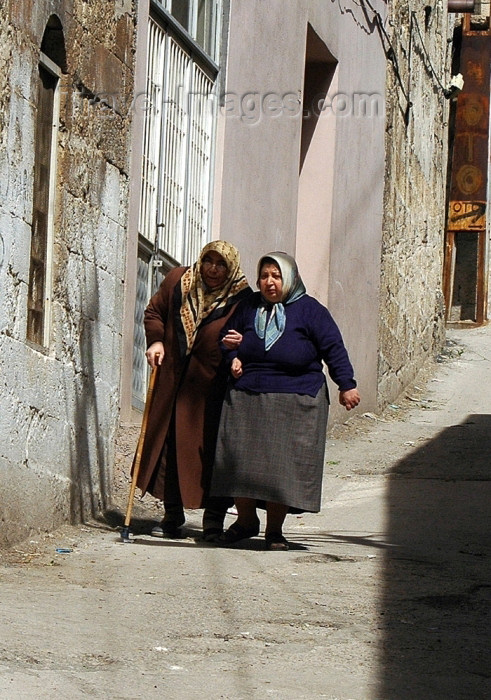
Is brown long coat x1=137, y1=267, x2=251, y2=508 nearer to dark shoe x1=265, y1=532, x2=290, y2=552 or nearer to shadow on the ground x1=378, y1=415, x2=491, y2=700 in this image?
dark shoe x1=265, y1=532, x2=290, y2=552

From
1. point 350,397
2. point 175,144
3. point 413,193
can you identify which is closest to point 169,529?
point 350,397

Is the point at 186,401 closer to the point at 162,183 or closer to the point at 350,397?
the point at 350,397

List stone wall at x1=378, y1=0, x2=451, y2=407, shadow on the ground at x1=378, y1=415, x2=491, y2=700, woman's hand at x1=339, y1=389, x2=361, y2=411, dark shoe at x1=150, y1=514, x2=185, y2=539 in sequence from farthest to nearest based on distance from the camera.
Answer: stone wall at x1=378, y1=0, x2=451, y2=407 < dark shoe at x1=150, y1=514, x2=185, y2=539 < woman's hand at x1=339, y1=389, x2=361, y2=411 < shadow on the ground at x1=378, y1=415, x2=491, y2=700

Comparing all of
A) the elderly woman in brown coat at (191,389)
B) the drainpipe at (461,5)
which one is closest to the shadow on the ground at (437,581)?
the elderly woman in brown coat at (191,389)

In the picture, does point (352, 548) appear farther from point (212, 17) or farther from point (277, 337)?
point (212, 17)

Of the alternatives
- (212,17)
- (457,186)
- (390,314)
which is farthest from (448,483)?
(457,186)

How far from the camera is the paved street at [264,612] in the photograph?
172 inches

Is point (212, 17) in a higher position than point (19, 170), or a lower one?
higher

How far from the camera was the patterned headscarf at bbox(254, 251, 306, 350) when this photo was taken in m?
7.00

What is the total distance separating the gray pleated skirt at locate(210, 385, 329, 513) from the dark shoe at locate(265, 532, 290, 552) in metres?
0.21

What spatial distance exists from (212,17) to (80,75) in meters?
3.05

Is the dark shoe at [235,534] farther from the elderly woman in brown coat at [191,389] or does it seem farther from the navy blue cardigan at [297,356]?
the navy blue cardigan at [297,356]

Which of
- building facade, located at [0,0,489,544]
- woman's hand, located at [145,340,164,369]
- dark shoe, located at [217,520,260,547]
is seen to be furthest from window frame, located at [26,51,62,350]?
dark shoe, located at [217,520,260,547]

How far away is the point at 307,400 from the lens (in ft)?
23.0
